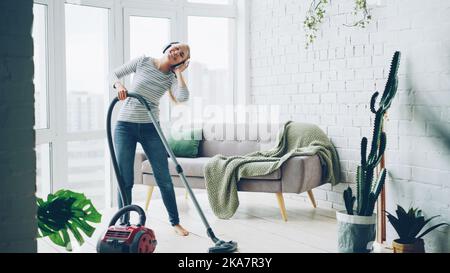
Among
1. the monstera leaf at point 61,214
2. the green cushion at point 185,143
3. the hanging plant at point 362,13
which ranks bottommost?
the monstera leaf at point 61,214

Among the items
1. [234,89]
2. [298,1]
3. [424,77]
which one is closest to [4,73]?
[424,77]

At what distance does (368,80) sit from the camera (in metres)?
4.43

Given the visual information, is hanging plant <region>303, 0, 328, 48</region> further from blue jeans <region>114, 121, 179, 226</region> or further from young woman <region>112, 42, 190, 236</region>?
blue jeans <region>114, 121, 179, 226</region>

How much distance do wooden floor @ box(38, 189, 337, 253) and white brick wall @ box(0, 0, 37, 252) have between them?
3.45 ft

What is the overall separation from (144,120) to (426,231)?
1.89 metres

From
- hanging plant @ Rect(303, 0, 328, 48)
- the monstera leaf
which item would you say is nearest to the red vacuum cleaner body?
the monstera leaf

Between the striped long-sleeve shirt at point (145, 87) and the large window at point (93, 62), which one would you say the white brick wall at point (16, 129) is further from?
the large window at point (93, 62)

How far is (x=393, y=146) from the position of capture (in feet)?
11.0

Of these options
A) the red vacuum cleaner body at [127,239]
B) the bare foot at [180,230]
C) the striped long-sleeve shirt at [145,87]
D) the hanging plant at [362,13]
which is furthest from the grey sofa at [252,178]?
the red vacuum cleaner body at [127,239]

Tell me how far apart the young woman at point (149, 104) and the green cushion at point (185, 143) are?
1.23 meters

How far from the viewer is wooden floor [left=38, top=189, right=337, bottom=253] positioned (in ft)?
11.6

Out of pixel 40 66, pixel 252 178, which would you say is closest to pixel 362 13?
pixel 252 178

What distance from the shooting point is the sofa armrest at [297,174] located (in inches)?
168

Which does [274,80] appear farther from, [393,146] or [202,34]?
[393,146]
